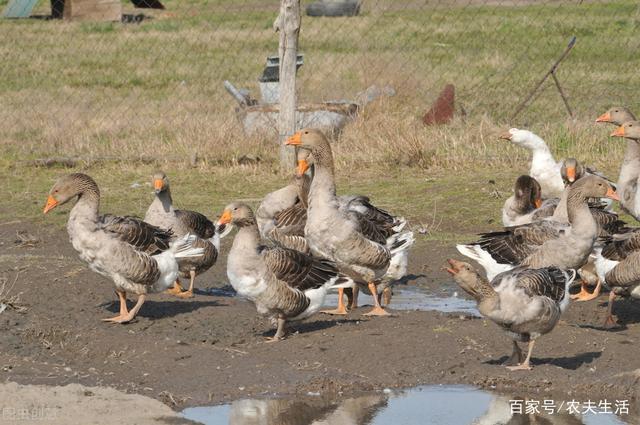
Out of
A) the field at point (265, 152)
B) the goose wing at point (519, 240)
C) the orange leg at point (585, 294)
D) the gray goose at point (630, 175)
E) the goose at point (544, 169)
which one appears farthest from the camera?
the goose at point (544, 169)

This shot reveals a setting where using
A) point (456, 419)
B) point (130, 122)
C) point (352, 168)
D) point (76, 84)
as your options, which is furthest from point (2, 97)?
point (456, 419)

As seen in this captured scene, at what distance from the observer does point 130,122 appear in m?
16.5

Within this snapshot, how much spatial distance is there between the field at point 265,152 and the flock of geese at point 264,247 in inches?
11.9

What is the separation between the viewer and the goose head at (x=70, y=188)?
8.13 meters

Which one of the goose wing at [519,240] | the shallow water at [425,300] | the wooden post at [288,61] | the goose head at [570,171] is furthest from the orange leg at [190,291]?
the wooden post at [288,61]

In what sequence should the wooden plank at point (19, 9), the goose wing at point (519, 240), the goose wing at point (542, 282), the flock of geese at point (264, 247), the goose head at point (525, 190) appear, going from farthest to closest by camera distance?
the wooden plank at point (19, 9), the goose head at point (525, 190), the goose wing at point (519, 240), the flock of geese at point (264, 247), the goose wing at point (542, 282)

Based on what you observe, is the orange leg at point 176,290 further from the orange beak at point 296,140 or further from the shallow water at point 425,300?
the orange beak at point 296,140

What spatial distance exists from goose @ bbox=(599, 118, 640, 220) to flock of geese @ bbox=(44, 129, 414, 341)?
2.16 meters

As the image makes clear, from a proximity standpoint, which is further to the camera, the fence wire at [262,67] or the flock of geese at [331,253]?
the fence wire at [262,67]

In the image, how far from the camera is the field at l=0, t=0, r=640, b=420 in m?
7.11

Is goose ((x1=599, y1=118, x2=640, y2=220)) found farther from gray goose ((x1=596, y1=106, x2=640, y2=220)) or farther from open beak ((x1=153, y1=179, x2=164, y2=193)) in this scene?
open beak ((x1=153, y1=179, x2=164, y2=193))

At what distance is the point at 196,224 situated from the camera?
30.4 ft

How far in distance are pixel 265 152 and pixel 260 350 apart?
655 centimetres

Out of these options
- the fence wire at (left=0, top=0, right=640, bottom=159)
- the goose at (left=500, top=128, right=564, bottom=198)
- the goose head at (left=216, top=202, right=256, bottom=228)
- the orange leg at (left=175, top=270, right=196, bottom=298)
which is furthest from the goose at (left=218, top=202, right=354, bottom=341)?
the fence wire at (left=0, top=0, right=640, bottom=159)
